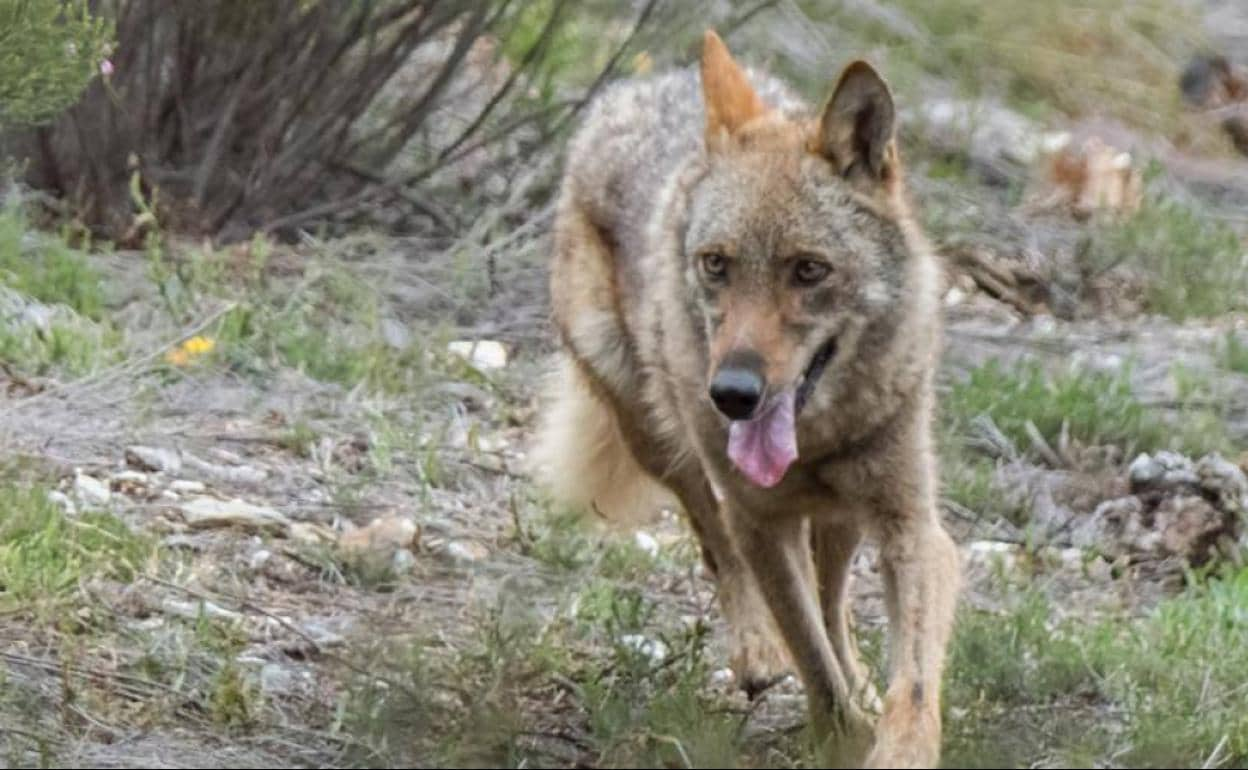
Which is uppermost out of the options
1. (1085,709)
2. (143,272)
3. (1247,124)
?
(1085,709)

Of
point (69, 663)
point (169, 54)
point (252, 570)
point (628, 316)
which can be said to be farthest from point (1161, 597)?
point (169, 54)

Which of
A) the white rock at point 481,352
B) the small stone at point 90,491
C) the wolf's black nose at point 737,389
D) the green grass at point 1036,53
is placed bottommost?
the green grass at point 1036,53

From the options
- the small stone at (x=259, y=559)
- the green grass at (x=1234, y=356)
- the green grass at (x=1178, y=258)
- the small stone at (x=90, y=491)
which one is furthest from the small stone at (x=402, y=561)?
the green grass at (x=1178, y=258)

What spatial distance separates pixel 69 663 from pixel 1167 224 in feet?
20.5

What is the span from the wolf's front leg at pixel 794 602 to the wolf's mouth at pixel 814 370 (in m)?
0.38

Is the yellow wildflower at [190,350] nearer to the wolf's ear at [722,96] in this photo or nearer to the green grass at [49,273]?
the green grass at [49,273]

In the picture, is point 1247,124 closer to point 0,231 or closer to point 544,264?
point 544,264

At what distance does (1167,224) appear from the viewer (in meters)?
9.97

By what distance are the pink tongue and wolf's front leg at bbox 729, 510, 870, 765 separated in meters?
0.37

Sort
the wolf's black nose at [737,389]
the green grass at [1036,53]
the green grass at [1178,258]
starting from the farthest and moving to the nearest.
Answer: the green grass at [1036,53]
the green grass at [1178,258]
the wolf's black nose at [737,389]

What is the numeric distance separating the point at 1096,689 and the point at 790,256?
126cm

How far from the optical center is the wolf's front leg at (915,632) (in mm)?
4555

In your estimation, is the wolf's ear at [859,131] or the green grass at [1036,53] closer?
the wolf's ear at [859,131]

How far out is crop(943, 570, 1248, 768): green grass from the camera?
449 centimetres
